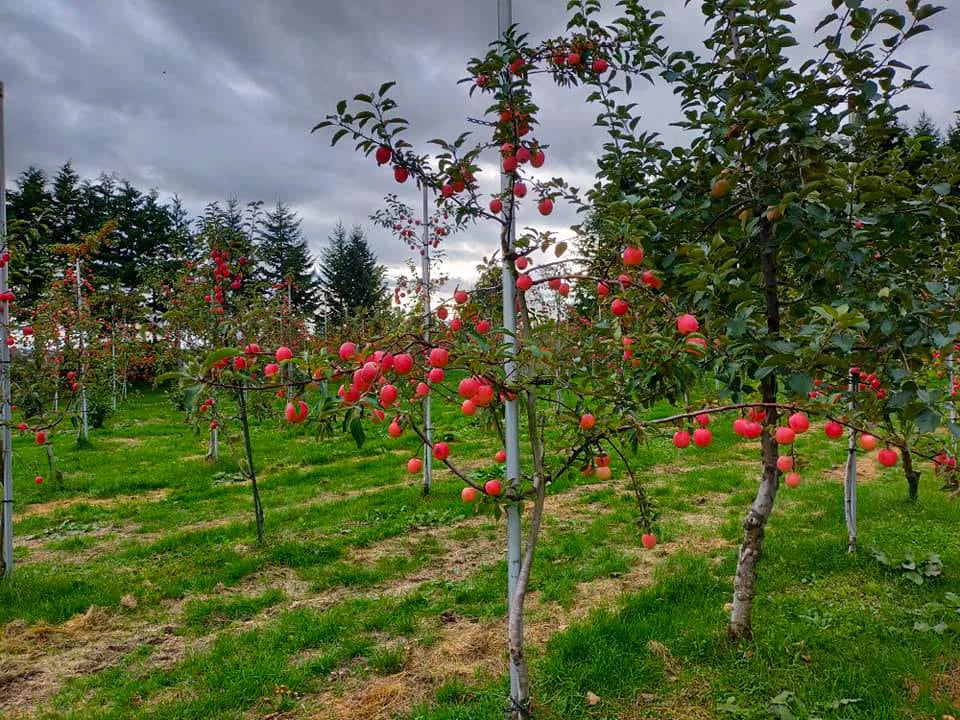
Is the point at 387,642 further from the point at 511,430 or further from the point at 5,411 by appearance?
the point at 5,411

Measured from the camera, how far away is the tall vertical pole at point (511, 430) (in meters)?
1.95

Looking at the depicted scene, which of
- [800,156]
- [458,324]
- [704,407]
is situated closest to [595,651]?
[704,407]

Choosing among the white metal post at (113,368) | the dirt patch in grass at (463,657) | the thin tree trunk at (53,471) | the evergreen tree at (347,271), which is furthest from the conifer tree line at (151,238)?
the dirt patch in grass at (463,657)

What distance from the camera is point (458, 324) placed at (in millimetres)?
2104

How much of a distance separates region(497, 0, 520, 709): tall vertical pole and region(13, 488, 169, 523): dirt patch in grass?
5424mm

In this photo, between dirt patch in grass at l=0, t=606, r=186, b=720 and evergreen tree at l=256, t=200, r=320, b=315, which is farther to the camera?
evergreen tree at l=256, t=200, r=320, b=315

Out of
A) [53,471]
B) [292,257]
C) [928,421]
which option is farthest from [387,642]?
[292,257]

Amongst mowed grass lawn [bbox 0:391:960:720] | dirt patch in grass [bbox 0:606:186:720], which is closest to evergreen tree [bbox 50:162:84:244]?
mowed grass lawn [bbox 0:391:960:720]

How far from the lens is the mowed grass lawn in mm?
2375

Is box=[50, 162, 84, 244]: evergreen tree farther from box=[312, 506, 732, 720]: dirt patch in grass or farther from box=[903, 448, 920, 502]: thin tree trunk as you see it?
box=[903, 448, 920, 502]: thin tree trunk

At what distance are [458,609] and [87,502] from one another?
4982mm

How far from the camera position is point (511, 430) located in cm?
199

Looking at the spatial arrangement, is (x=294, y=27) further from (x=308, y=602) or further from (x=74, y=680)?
(x=74, y=680)

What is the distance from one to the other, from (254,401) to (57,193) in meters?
24.1
